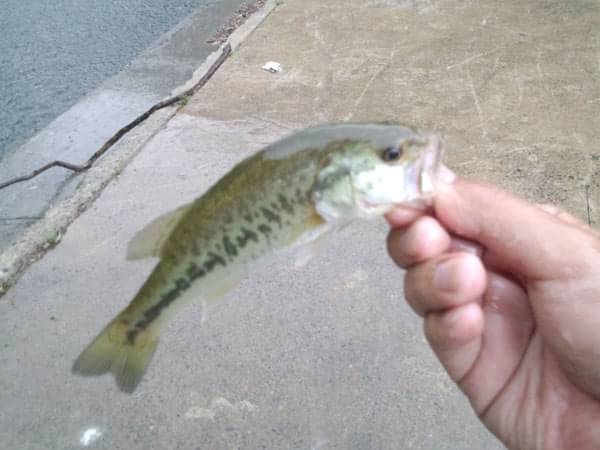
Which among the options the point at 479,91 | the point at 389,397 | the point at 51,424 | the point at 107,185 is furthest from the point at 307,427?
the point at 479,91

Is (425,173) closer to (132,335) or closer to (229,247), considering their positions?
(229,247)

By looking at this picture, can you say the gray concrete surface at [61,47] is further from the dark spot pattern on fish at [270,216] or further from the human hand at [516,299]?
the human hand at [516,299]

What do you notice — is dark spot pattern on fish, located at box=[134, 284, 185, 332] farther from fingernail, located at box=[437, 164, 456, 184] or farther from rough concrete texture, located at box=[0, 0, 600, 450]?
rough concrete texture, located at box=[0, 0, 600, 450]

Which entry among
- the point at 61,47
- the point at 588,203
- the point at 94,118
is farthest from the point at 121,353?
the point at 61,47

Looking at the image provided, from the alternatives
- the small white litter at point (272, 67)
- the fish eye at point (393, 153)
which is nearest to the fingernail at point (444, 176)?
the fish eye at point (393, 153)

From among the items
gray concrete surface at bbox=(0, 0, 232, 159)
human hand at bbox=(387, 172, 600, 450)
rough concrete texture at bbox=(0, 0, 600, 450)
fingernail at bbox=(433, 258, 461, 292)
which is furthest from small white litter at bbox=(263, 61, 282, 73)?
fingernail at bbox=(433, 258, 461, 292)
